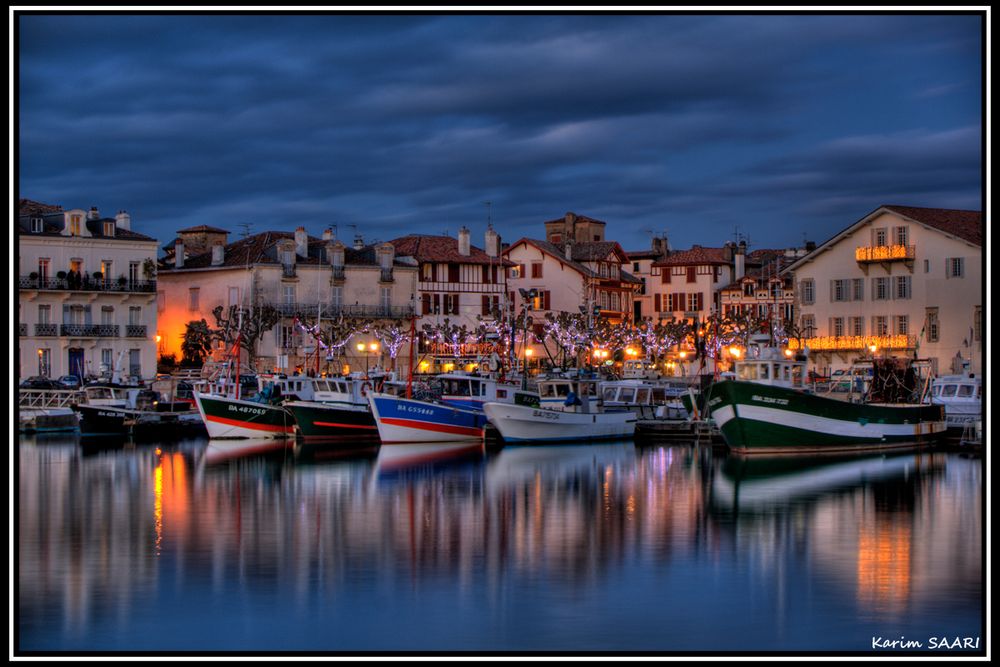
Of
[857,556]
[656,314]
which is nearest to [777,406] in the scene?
[857,556]

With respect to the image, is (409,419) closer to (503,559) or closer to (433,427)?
(433,427)

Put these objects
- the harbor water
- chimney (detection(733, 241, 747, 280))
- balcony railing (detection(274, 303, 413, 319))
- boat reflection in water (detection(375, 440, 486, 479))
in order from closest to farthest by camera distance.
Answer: the harbor water → boat reflection in water (detection(375, 440, 486, 479)) → balcony railing (detection(274, 303, 413, 319)) → chimney (detection(733, 241, 747, 280))

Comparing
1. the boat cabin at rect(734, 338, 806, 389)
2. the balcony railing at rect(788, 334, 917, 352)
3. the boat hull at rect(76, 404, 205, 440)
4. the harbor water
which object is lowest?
the harbor water

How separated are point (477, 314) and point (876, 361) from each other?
146 ft

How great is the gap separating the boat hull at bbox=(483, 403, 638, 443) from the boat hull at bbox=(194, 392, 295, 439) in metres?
8.36

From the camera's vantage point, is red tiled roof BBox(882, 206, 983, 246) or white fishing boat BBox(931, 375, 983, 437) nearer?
white fishing boat BBox(931, 375, 983, 437)

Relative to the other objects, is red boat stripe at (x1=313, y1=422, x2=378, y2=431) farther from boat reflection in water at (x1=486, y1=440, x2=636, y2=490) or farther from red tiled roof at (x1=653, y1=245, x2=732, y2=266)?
red tiled roof at (x1=653, y1=245, x2=732, y2=266)

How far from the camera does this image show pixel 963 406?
162 feet

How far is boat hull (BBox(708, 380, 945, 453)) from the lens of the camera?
4225 centimetres

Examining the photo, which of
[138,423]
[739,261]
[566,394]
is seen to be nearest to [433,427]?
[566,394]

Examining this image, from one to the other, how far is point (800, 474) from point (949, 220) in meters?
35.8

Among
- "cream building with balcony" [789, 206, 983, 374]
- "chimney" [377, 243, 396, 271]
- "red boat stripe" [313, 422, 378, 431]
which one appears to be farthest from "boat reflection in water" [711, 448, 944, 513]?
"chimney" [377, 243, 396, 271]

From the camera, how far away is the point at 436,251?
303ft
